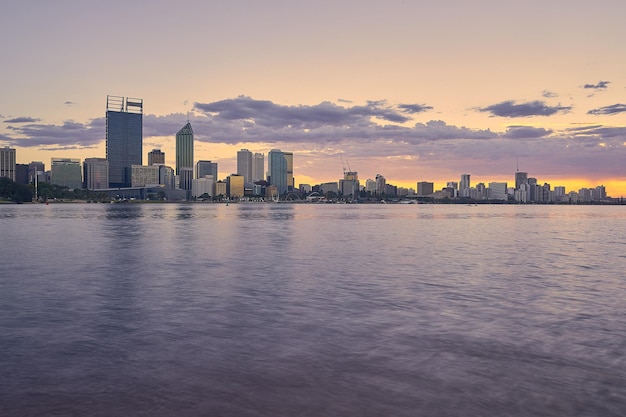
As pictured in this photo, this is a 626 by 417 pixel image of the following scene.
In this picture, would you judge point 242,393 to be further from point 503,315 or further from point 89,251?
point 89,251

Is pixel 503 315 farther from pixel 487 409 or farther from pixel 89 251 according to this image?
pixel 89 251

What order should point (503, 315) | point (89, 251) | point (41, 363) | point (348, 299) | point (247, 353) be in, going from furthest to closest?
point (89, 251) < point (348, 299) < point (503, 315) < point (247, 353) < point (41, 363)

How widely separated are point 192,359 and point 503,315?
1509 cm

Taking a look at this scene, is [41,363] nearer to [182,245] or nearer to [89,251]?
[89,251]

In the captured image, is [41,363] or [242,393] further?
[41,363]

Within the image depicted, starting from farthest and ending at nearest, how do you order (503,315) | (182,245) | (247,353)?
1. (182,245)
2. (503,315)
3. (247,353)

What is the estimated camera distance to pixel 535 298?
30391 mm

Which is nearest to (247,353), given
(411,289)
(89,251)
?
(411,289)

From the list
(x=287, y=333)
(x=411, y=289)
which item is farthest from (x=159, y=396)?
(x=411, y=289)

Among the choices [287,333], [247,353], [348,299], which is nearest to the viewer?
[247,353]

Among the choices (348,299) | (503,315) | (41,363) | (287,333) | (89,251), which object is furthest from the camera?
(89,251)

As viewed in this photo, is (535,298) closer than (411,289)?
Yes

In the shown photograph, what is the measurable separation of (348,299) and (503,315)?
8159 millimetres

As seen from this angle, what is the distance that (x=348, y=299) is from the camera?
29.7 metres
